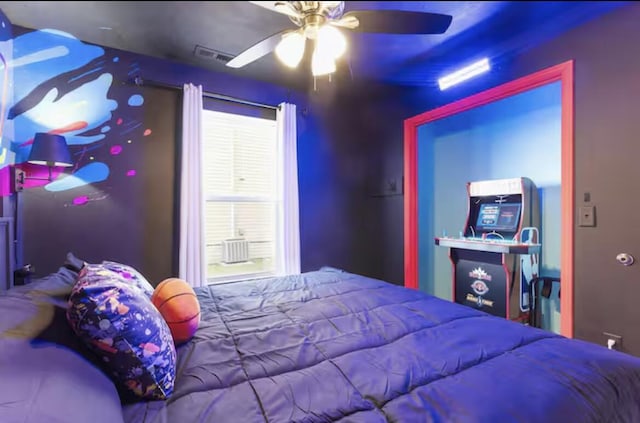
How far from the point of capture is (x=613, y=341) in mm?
1849

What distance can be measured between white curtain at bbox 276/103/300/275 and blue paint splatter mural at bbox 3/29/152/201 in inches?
50.6

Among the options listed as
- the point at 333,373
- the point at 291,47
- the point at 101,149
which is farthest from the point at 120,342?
the point at 101,149

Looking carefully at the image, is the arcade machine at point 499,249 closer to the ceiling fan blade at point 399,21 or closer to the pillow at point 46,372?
the ceiling fan blade at point 399,21

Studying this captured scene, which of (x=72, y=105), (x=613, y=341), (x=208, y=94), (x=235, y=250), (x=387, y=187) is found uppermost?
(x=208, y=94)

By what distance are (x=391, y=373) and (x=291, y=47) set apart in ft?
5.71

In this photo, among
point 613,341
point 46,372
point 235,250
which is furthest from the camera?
point 235,250

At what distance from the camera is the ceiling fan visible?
59.0 inches

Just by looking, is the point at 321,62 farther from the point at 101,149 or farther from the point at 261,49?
the point at 101,149

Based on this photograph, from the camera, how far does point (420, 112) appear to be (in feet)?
10.8

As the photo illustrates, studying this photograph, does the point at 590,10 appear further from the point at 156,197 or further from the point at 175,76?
the point at 156,197

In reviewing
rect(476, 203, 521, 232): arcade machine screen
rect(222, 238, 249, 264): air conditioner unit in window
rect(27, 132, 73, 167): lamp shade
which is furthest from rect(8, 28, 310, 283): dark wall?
rect(476, 203, 521, 232): arcade machine screen

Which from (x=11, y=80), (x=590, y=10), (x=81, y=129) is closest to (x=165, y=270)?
(x=81, y=129)

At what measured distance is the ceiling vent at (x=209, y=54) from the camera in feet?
8.30

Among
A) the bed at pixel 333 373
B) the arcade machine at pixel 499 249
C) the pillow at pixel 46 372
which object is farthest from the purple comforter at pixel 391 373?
the arcade machine at pixel 499 249
